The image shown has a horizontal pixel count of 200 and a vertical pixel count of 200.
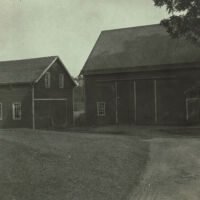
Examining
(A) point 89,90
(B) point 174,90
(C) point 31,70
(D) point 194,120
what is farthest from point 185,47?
Answer: (C) point 31,70

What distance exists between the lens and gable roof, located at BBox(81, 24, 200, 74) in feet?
92.9

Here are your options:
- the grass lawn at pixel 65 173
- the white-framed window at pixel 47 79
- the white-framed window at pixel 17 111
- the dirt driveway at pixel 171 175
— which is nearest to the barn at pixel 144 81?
the white-framed window at pixel 47 79

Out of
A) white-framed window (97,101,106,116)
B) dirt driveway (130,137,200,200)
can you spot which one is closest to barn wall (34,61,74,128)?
white-framed window (97,101,106,116)

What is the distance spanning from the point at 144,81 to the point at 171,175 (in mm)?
18801

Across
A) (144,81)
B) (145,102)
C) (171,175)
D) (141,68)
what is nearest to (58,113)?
(145,102)

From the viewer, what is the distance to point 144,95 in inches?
1132

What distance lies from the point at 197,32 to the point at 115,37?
1386cm

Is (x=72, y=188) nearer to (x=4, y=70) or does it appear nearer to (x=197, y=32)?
(x=197, y=32)

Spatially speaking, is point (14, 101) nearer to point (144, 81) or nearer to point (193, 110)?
point (144, 81)

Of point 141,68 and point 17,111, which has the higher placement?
point 141,68

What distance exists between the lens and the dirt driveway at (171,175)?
8.67 metres

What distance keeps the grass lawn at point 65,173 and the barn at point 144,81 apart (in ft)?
49.3

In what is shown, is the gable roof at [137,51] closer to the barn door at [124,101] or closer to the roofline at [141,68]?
the roofline at [141,68]

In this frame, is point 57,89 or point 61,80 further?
point 61,80
